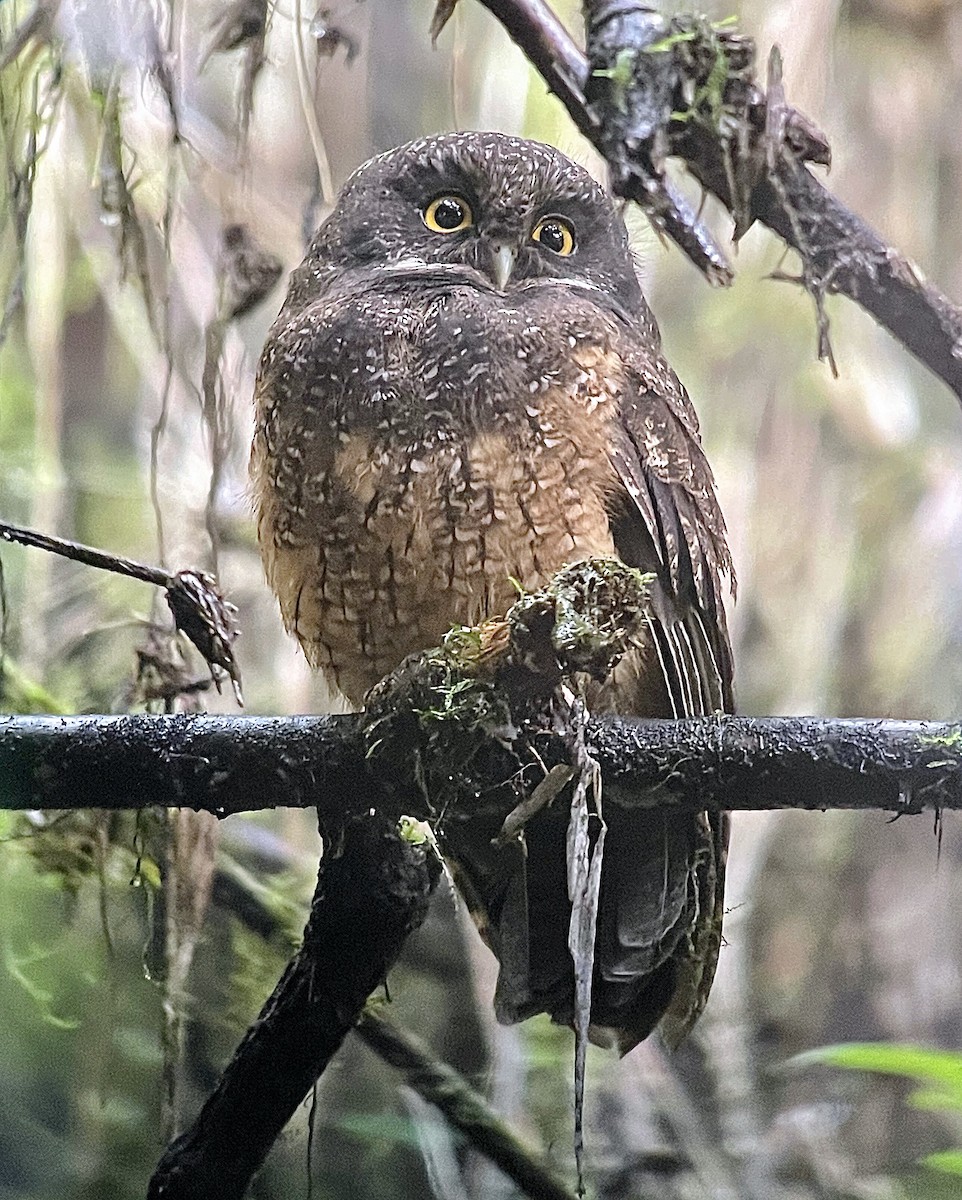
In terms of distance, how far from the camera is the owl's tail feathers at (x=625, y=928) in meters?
1.18

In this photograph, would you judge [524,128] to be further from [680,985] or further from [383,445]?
[680,985]

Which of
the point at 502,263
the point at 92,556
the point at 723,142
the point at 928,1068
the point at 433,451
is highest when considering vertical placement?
the point at 723,142

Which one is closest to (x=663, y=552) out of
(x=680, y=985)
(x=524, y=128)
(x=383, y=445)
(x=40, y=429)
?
(x=383, y=445)

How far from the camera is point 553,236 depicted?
1.30 m

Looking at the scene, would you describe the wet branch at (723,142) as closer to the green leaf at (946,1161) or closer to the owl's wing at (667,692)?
the owl's wing at (667,692)

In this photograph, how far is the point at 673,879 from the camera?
3.99 feet

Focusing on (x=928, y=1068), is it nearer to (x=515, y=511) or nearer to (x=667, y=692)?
(x=667, y=692)

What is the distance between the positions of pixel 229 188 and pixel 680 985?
3.53 ft

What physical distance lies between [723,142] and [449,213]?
1.09 ft

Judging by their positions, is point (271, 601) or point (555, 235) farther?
point (271, 601)

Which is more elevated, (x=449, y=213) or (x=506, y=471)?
(x=449, y=213)

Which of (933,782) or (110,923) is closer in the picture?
(933,782)

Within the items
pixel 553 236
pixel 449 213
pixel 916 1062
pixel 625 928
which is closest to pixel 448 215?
pixel 449 213

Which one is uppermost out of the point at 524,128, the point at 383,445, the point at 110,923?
the point at 524,128
